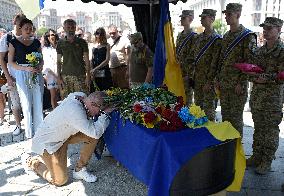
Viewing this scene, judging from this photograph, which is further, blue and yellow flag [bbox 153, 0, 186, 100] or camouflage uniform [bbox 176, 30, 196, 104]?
camouflage uniform [bbox 176, 30, 196, 104]

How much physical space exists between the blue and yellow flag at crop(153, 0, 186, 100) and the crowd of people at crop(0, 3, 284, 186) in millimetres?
396

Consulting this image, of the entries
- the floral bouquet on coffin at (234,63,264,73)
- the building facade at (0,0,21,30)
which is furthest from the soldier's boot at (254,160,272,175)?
the building facade at (0,0,21,30)

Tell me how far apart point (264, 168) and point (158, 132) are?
6.57 ft

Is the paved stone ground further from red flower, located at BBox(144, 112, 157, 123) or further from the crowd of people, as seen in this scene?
red flower, located at BBox(144, 112, 157, 123)

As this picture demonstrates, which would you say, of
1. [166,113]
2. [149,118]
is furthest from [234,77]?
[149,118]

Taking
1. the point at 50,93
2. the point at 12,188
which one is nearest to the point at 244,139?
the point at 12,188

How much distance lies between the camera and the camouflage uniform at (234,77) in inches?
178

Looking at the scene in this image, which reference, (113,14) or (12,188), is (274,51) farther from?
(113,14)

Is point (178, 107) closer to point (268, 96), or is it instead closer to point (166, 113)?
point (166, 113)

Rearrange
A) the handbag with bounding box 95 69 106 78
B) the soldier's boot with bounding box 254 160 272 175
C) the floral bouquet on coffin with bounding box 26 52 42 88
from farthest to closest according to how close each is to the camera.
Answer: the handbag with bounding box 95 69 106 78
the floral bouquet on coffin with bounding box 26 52 42 88
the soldier's boot with bounding box 254 160 272 175

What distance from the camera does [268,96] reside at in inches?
167

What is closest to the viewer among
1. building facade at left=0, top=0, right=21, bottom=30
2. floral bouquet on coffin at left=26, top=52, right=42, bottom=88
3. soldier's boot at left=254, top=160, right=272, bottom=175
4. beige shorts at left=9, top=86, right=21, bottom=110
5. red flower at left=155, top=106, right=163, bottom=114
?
red flower at left=155, top=106, right=163, bottom=114

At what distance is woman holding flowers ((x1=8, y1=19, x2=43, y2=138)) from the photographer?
5.32m

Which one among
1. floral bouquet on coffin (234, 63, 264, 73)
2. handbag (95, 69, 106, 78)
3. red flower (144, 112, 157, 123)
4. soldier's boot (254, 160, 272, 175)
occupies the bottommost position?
soldier's boot (254, 160, 272, 175)
